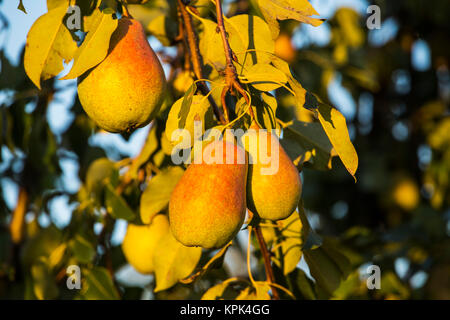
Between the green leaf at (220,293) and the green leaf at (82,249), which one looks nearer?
the green leaf at (220,293)

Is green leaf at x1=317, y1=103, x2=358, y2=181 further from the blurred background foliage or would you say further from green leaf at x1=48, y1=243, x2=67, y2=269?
green leaf at x1=48, y1=243, x2=67, y2=269

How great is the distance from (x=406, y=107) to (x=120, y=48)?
2.39m

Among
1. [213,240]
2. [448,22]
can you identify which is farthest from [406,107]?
[213,240]

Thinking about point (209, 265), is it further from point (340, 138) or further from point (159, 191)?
point (340, 138)

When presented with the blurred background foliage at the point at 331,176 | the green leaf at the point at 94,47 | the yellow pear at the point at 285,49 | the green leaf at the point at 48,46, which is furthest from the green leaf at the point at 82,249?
the yellow pear at the point at 285,49

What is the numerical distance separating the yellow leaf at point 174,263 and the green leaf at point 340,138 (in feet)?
1.17

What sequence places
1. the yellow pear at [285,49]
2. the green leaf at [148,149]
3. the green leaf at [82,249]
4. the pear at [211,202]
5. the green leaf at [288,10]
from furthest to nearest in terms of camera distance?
1. the yellow pear at [285,49]
2. the green leaf at [82,249]
3. the green leaf at [148,149]
4. the green leaf at [288,10]
5. the pear at [211,202]

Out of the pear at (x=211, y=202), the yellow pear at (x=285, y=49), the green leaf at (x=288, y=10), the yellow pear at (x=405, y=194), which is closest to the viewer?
the pear at (x=211, y=202)

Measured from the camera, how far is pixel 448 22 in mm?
2777

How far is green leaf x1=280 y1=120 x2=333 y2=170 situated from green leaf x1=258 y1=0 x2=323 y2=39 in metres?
0.22

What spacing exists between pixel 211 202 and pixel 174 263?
345 mm

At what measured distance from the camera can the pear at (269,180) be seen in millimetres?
746

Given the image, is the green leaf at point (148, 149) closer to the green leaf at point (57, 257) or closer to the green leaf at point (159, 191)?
the green leaf at point (159, 191)

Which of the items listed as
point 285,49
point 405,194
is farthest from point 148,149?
point 405,194
